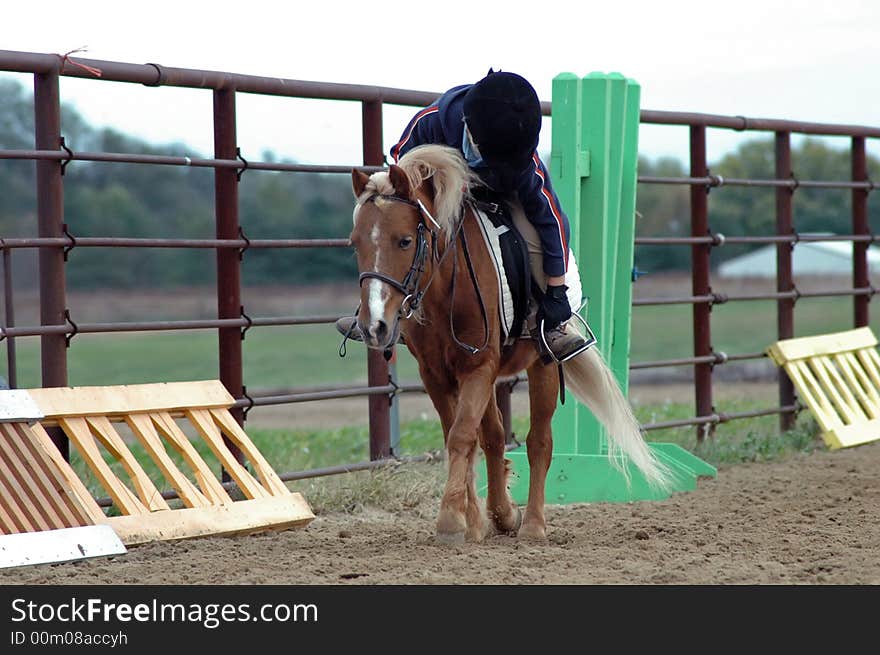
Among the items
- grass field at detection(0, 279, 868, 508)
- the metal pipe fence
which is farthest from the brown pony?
grass field at detection(0, 279, 868, 508)

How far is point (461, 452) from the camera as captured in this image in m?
3.83

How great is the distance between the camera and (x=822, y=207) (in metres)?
24.9

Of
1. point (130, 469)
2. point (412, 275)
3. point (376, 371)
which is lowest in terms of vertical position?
point (130, 469)

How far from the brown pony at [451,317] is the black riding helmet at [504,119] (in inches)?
4.7

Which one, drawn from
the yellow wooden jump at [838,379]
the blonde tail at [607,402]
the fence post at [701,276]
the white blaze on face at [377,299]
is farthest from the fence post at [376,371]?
the yellow wooden jump at [838,379]

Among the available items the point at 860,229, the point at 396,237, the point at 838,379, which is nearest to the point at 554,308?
the point at 396,237

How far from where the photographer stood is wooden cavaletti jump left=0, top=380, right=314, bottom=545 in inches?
149

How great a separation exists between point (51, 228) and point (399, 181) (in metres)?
1.55

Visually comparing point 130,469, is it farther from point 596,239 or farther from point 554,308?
point 596,239

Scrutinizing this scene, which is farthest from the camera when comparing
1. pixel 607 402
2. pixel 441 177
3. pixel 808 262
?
pixel 808 262

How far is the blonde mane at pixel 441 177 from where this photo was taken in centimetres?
376

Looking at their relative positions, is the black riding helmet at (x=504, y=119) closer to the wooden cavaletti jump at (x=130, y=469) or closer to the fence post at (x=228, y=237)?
the fence post at (x=228, y=237)
